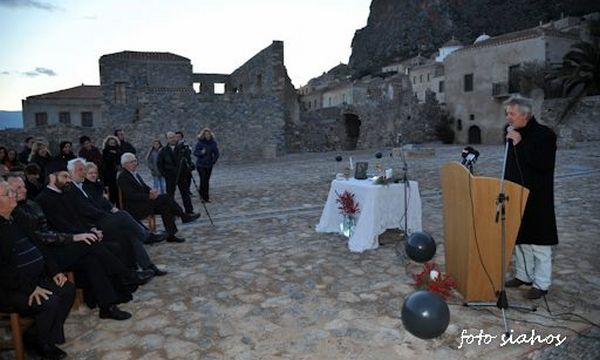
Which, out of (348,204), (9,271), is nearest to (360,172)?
(348,204)

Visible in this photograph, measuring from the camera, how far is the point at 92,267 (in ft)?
12.9

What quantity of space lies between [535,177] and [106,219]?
4287 millimetres

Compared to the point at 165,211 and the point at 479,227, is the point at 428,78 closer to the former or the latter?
the point at 165,211

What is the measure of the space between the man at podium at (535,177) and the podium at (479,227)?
0.39 meters

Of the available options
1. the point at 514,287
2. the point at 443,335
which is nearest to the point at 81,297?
the point at 443,335

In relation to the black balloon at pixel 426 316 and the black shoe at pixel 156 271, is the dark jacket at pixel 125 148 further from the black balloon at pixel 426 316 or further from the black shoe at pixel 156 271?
the black balloon at pixel 426 316

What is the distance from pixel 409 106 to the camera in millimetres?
29578

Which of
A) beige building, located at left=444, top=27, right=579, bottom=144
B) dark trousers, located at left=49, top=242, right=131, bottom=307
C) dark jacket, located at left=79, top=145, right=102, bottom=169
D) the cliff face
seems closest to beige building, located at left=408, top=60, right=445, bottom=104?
the cliff face

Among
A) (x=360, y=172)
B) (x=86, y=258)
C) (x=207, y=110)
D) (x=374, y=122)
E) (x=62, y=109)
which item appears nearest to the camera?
(x=86, y=258)

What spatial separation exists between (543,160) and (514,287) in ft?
4.28

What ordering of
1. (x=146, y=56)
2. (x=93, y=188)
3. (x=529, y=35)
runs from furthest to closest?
(x=146, y=56) < (x=529, y=35) < (x=93, y=188)

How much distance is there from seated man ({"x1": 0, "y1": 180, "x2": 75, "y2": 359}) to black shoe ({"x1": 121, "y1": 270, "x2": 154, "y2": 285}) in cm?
92

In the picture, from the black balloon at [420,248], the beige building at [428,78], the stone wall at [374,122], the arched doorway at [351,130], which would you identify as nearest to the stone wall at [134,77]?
the stone wall at [374,122]

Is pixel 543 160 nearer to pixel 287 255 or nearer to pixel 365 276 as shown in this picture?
pixel 365 276
